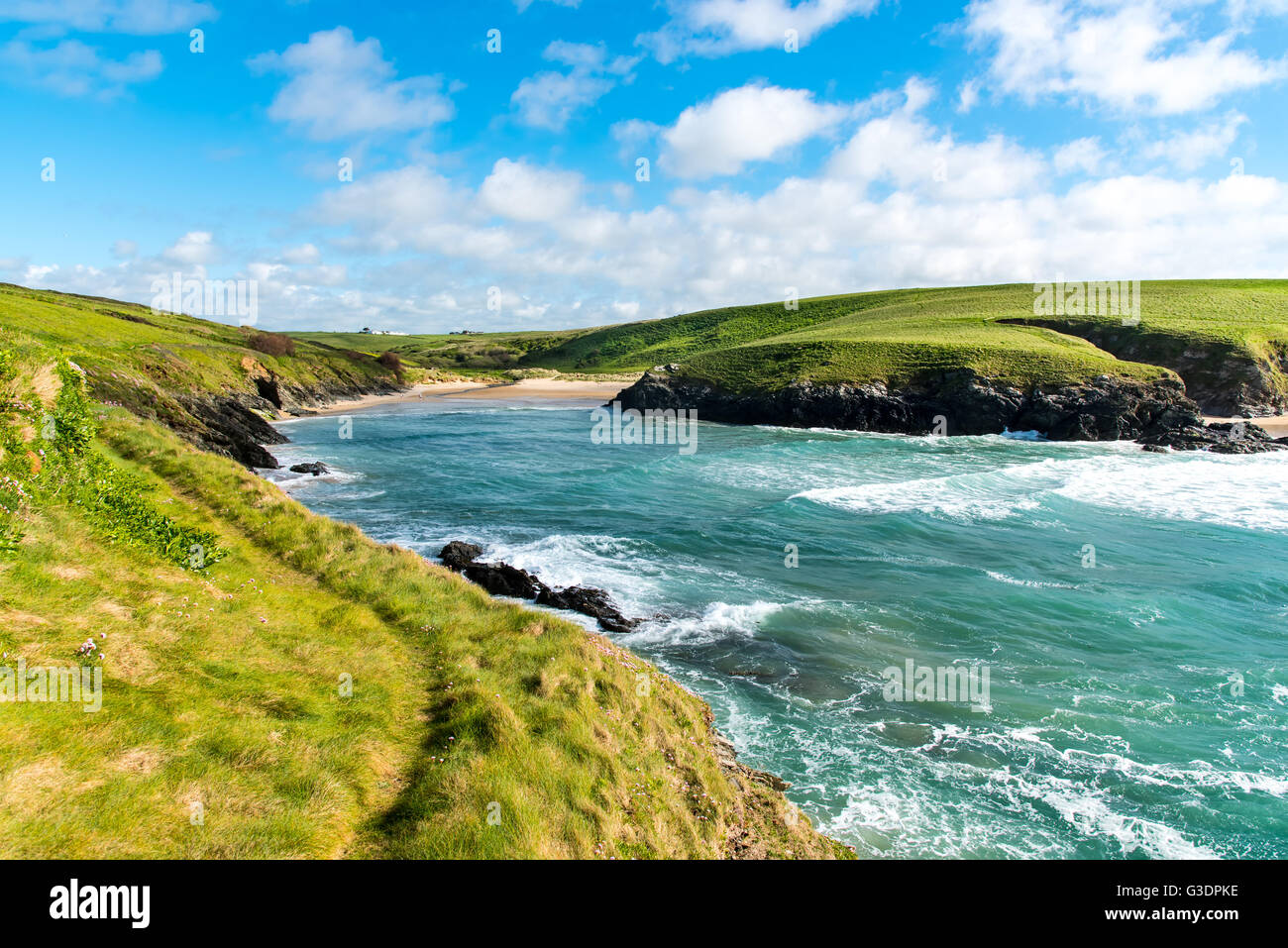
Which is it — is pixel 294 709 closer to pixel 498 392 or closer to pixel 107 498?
pixel 107 498

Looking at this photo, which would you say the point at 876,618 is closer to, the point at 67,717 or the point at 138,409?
the point at 67,717

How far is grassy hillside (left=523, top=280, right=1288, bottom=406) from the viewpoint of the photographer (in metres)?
65.2

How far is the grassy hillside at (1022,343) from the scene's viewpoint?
214 ft

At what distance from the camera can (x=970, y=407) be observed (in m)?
61.7

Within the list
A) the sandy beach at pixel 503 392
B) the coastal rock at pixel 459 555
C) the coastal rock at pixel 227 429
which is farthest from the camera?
the sandy beach at pixel 503 392
